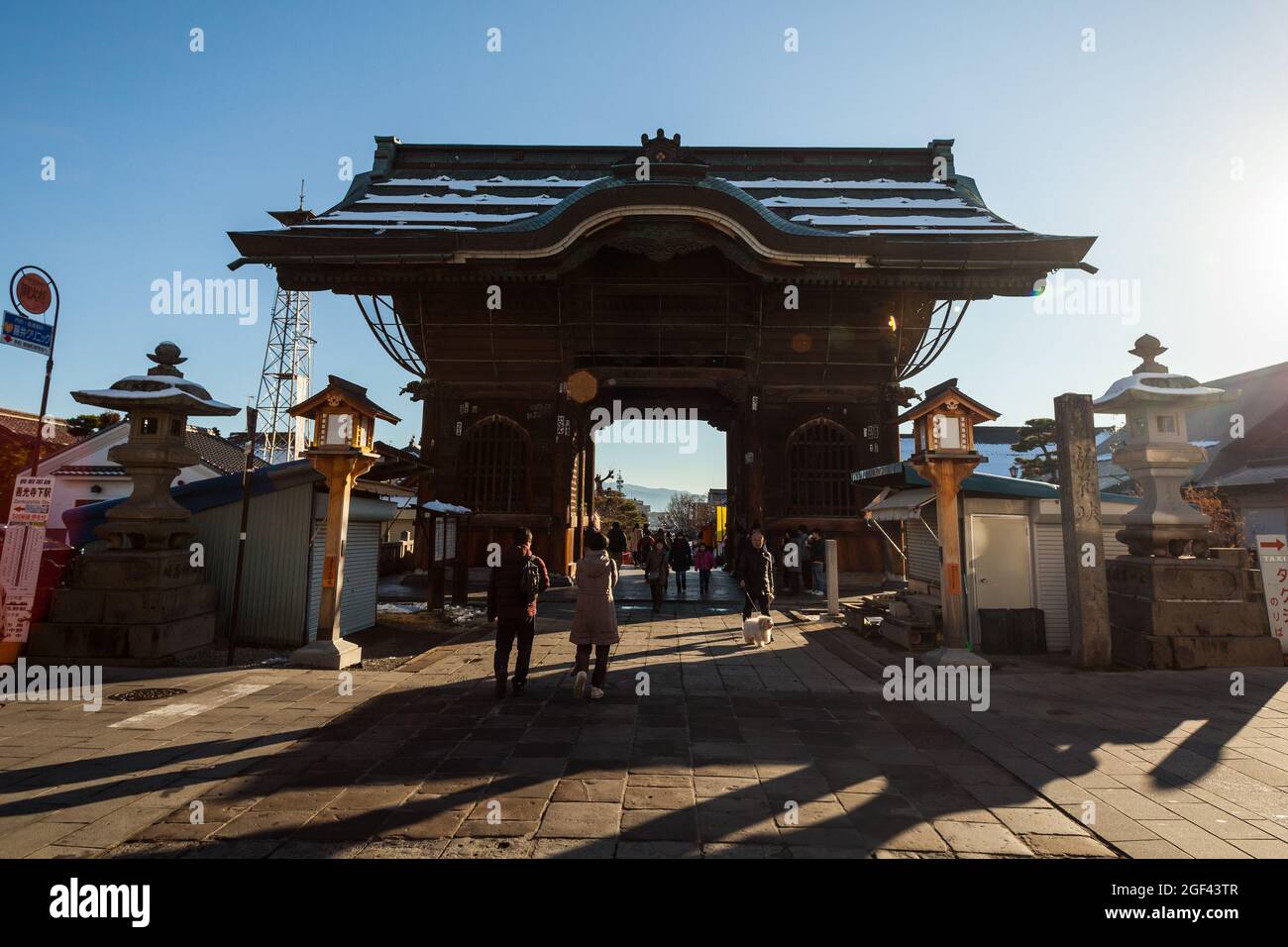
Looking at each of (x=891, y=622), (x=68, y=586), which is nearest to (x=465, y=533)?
(x=68, y=586)

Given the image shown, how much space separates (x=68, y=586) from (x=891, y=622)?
39.6 ft

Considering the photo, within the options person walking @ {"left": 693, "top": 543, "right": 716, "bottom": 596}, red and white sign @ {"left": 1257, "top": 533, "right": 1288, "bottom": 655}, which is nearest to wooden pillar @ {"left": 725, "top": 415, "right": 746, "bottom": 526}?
person walking @ {"left": 693, "top": 543, "right": 716, "bottom": 596}

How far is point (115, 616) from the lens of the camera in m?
7.66

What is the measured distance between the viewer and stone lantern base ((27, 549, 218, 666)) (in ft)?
24.8

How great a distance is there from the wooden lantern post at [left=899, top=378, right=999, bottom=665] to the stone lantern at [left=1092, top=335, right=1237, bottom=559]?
2611 millimetres

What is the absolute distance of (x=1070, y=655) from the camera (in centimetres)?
851

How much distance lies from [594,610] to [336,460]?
451cm

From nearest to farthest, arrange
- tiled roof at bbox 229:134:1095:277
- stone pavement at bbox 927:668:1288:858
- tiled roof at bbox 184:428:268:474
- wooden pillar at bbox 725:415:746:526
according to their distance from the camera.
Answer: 1. stone pavement at bbox 927:668:1288:858
2. tiled roof at bbox 229:134:1095:277
3. wooden pillar at bbox 725:415:746:526
4. tiled roof at bbox 184:428:268:474

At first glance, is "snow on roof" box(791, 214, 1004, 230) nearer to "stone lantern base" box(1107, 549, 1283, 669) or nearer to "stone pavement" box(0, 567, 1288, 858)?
"stone lantern base" box(1107, 549, 1283, 669)

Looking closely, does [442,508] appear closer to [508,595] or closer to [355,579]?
[355,579]

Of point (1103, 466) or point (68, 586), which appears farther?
point (1103, 466)

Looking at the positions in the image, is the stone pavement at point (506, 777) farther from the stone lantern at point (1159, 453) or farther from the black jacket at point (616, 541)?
the black jacket at point (616, 541)

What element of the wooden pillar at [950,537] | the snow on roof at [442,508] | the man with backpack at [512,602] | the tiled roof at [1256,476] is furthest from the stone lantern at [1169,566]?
the tiled roof at [1256,476]

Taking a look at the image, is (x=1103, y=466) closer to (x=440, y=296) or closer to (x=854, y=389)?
(x=854, y=389)
